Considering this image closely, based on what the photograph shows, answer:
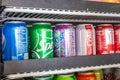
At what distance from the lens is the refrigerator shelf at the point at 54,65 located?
911 millimetres

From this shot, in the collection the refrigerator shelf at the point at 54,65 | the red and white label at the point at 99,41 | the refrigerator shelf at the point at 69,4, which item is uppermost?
the refrigerator shelf at the point at 69,4

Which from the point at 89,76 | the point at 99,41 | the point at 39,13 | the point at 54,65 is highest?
the point at 39,13

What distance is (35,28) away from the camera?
3.48 ft

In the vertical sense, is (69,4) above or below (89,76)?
above

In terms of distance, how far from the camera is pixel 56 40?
45.3 inches

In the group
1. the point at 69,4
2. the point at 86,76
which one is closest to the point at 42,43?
the point at 69,4

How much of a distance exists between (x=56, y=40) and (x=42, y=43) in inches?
5.3

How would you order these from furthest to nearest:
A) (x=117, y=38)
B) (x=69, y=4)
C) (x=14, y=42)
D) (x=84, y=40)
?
(x=117, y=38) < (x=84, y=40) < (x=69, y=4) < (x=14, y=42)

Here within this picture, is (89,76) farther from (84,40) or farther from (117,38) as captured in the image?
(117,38)

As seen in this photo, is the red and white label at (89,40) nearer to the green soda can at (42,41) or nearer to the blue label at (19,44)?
the green soda can at (42,41)

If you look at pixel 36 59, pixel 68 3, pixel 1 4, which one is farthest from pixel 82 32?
pixel 1 4

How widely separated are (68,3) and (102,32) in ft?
1.18

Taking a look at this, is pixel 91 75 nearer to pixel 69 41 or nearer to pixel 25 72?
pixel 69 41

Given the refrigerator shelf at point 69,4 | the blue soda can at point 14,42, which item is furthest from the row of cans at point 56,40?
the refrigerator shelf at point 69,4
